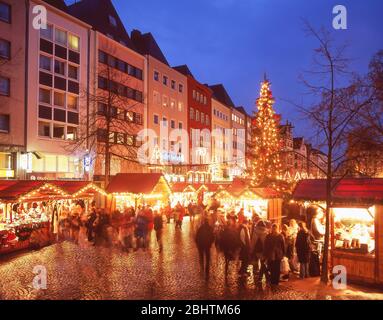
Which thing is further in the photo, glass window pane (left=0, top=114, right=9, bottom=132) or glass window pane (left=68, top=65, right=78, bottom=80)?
glass window pane (left=68, top=65, right=78, bottom=80)

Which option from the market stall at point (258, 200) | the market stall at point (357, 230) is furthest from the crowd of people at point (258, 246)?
the market stall at point (258, 200)

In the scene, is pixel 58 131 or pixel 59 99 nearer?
pixel 58 131

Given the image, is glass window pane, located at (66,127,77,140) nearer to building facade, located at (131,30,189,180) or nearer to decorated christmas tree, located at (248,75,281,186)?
building facade, located at (131,30,189,180)

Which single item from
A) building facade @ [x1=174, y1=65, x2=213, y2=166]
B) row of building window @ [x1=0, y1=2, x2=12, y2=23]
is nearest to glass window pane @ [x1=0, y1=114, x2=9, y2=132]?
row of building window @ [x1=0, y1=2, x2=12, y2=23]

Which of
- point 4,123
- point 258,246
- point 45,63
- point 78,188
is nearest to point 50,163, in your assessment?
point 4,123

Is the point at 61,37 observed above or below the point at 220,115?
above

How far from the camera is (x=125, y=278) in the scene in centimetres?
1252

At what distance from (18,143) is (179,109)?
2573cm

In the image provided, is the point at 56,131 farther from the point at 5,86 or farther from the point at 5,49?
the point at 5,49

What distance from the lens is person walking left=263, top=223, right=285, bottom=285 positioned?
1178 centimetres

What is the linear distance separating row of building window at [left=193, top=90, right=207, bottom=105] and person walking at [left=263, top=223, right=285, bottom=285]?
45.7m

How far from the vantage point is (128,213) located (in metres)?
20.4

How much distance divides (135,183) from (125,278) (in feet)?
41.0
